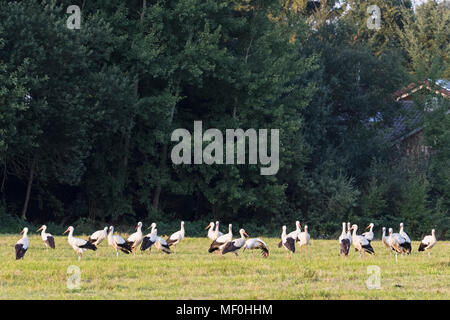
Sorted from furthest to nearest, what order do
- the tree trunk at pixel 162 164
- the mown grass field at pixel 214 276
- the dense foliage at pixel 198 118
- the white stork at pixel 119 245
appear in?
the tree trunk at pixel 162 164 → the dense foliage at pixel 198 118 → the white stork at pixel 119 245 → the mown grass field at pixel 214 276

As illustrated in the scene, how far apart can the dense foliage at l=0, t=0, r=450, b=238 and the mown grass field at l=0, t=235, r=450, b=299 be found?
45.5 ft

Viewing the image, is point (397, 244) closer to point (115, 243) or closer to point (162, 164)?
point (115, 243)

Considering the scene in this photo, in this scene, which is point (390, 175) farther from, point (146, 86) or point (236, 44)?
point (146, 86)

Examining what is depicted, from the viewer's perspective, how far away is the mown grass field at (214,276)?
54.2 feet

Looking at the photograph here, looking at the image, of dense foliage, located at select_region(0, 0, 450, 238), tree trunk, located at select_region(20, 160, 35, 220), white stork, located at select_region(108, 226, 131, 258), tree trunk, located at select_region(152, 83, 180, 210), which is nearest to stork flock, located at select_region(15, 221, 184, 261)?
white stork, located at select_region(108, 226, 131, 258)

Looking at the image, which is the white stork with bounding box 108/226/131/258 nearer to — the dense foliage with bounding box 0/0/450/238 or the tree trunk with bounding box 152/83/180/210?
the dense foliage with bounding box 0/0/450/238

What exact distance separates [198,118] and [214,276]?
27.6m

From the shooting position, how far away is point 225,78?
4428 cm

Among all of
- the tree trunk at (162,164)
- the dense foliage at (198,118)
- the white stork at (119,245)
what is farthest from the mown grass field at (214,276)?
the tree trunk at (162,164)

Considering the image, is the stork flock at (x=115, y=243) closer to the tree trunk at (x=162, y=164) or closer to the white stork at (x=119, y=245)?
the white stork at (x=119, y=245)

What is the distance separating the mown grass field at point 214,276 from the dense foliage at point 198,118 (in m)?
13.9

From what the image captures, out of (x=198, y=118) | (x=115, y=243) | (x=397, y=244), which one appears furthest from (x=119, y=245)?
(x=198, y=118)

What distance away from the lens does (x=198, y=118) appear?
46.4m

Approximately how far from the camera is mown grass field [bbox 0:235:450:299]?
54.2ft
